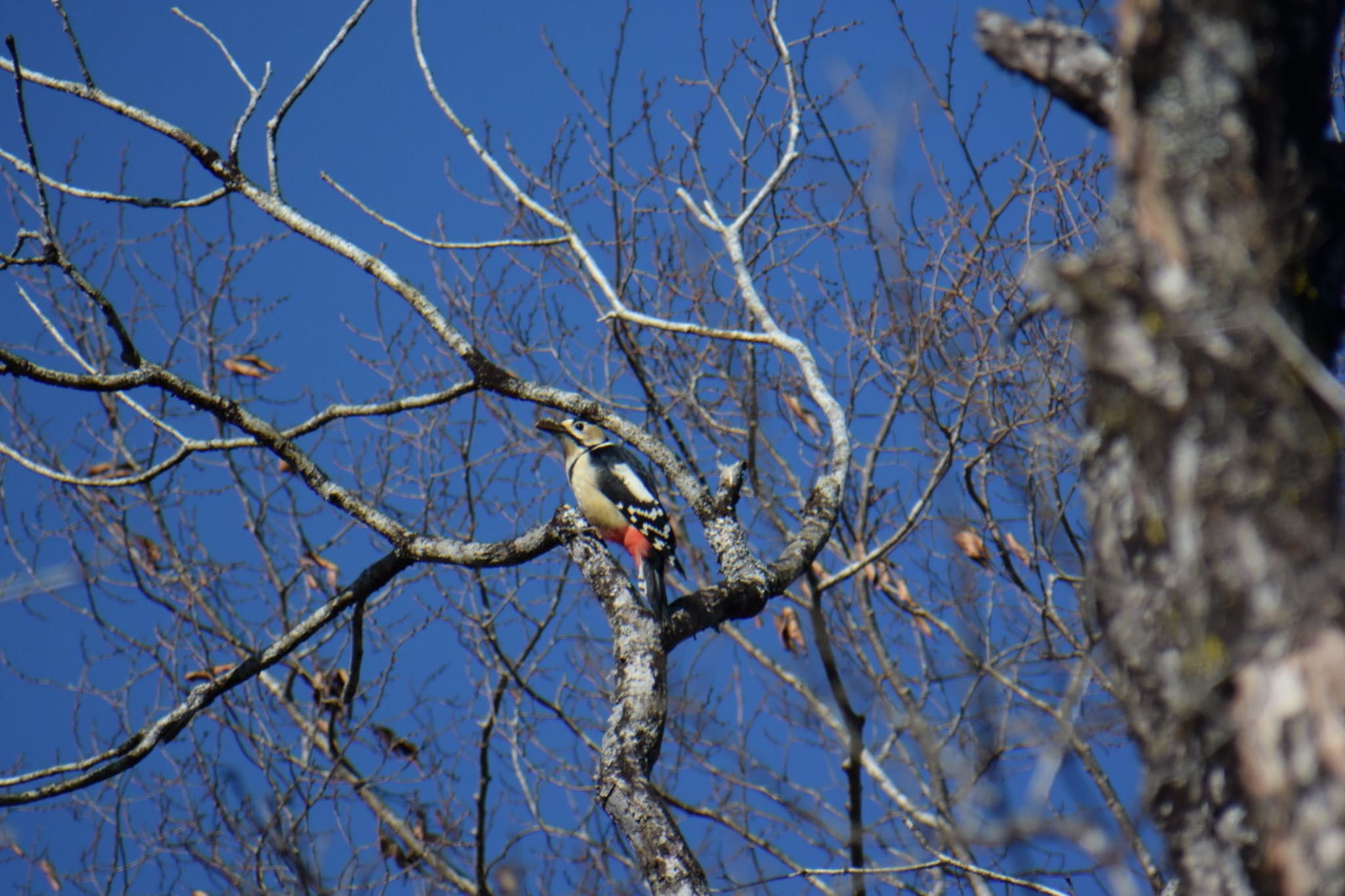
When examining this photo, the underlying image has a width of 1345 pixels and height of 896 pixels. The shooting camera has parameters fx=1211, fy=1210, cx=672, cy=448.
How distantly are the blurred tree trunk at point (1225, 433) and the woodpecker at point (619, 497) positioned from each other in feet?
11.1

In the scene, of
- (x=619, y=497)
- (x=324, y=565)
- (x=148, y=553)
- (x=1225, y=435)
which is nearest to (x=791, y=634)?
(x=619, y=497)

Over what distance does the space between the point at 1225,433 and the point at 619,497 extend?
14.3 ft

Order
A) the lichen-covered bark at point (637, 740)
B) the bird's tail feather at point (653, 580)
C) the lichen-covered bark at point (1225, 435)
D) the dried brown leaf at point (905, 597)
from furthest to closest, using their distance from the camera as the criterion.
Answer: the dried brown leaf at point (905, 597), the bird's tail feather at point (653, 580), the lichen-covered bark at point (637, 740), the lichen-covered bark at point (1225, 435)

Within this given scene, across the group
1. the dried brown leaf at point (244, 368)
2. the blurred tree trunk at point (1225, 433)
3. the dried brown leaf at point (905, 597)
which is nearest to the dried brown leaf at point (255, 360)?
the dried brown leaf at point (244, 368)

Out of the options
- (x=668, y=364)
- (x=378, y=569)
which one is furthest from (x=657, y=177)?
(x=378, y=569)

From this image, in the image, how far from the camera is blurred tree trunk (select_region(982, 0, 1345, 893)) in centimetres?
185

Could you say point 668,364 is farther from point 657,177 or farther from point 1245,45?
point 1245,45

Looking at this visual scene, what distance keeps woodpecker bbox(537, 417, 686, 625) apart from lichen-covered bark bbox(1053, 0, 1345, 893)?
11.2ft

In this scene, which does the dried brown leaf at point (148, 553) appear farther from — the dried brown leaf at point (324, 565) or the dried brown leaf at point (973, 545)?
the dried brown leaf at point (973, 545)

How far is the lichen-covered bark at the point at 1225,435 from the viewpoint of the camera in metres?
1.85

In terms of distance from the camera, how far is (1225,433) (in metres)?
1.93

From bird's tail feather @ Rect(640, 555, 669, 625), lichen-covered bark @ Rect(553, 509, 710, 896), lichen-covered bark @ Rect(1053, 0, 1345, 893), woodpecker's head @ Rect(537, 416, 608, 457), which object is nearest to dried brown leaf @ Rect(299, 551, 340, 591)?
woodpecker's head @ Rect(537, 416, 608, 457)

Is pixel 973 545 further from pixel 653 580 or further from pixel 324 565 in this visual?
pixel 324 565

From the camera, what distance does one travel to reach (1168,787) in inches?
79.0
